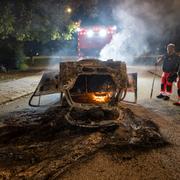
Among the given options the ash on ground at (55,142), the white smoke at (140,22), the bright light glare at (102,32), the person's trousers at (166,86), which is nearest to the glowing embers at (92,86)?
the ash on ground at (55,142)

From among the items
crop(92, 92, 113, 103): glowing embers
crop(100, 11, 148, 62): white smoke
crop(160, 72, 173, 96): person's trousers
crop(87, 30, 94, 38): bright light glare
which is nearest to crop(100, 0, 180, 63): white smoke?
crop(100, 11, 148, 62): white smoke

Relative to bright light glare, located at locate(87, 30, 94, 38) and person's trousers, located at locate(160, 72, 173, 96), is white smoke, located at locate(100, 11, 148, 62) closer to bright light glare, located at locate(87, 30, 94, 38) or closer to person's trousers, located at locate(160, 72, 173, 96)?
bright light glare, located at locate(87, 30, 94, 38)

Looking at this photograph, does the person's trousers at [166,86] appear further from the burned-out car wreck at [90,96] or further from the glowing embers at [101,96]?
the glowing embers at [101,96]

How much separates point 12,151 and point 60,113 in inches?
98.5

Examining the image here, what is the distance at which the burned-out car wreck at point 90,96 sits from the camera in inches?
257

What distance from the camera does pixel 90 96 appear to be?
26.0ft

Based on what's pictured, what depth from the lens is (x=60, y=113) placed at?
7.34 meters

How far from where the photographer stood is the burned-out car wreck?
6520 mm

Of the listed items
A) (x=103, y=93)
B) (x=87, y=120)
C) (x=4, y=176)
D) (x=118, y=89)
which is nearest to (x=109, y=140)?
(x=87, y=120)

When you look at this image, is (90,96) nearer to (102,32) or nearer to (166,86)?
(166,86)

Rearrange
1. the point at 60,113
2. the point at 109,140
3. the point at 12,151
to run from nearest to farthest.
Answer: the point at 12,151 < the point at 109,140 < the point at 60,113

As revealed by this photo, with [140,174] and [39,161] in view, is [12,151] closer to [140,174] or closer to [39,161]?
[39,161]

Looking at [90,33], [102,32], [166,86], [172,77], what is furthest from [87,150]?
[90,33]

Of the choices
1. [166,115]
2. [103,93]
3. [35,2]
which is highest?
[35,2]
